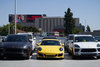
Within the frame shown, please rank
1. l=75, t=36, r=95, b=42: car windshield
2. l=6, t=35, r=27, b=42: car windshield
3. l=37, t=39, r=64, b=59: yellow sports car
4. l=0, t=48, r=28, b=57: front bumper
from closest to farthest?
1. l=0, t=48, r=28, b=57: front bumper
2. l=37, t=39, r=64, b=59: yellow sports car
3. l=6, t=35, r=27, b=42: car windshield
4. l=75, t=36, r=95, b=42: car windshield

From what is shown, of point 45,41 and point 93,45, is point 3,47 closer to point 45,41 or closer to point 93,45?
point 45,41

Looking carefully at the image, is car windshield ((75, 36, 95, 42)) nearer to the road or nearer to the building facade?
the road

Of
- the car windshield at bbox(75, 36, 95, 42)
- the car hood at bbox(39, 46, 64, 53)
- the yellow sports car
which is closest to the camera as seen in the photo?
the yellow sports car

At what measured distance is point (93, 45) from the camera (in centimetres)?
1059

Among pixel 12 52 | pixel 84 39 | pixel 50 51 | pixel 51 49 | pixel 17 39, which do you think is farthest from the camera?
pixel 84 39

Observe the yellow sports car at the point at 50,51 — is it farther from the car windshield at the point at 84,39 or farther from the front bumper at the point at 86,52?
the car windshield at the point at 84,39

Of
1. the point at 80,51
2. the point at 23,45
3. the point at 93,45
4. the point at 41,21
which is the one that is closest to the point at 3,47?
the point at 23,45

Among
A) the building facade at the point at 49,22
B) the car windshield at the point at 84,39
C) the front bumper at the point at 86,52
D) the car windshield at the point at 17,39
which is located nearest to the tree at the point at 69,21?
the car windshield at the point at 84,39

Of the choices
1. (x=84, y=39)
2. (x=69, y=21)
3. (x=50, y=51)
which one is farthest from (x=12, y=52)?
(x=69, y=21)

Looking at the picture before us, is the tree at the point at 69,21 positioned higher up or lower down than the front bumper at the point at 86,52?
higher up

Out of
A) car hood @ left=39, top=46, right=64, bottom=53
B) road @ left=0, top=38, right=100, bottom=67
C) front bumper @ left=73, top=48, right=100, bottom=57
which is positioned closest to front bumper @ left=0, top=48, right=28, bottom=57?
road @ left=0, top=38, right=100, bottom=67

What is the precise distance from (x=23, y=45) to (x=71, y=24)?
77377mm

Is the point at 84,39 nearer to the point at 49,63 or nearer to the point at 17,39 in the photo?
the point at 49,63

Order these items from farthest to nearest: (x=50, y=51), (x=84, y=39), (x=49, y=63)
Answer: (x=84, y=39) < (x=50, y=51) < (x=49, y=63)
